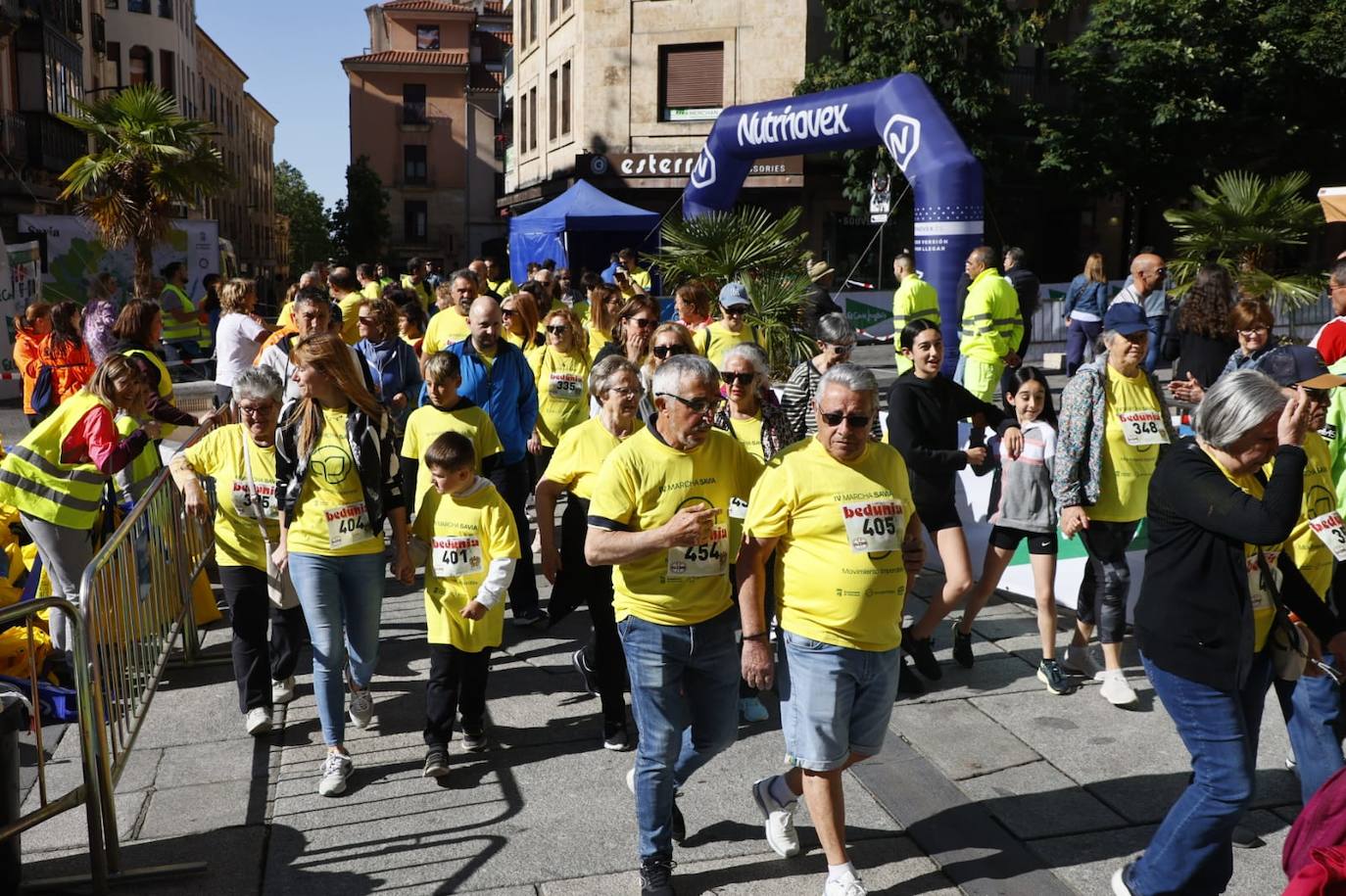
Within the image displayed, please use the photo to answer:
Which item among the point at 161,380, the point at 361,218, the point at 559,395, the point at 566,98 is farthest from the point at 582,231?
the point at 361,218

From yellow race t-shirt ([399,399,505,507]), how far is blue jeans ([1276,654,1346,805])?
368 centimetres

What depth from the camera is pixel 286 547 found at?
520 cm

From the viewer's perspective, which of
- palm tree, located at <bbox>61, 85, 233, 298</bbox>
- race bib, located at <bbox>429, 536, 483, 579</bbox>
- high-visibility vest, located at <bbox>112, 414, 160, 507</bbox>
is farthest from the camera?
palm tree, located at <bbox>61, 85, 233, 298</bbox>

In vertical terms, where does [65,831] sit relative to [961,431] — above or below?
below

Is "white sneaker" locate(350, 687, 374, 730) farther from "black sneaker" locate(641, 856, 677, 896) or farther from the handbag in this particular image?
"black sneaker" locate(641, 856, 677, 896)

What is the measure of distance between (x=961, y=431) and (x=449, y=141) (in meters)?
61.1

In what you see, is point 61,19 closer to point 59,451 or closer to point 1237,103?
point 1237,103

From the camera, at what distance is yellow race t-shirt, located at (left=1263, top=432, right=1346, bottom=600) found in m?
4.49

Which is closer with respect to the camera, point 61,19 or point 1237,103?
point 1237,103

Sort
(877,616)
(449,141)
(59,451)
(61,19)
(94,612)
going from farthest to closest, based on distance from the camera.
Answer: (449,141), (61,19), (59,451), (94,612), (877,616)

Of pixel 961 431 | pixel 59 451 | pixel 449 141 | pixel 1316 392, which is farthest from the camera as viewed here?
pixel 449 141

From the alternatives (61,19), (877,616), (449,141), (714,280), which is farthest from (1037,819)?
(449,141)

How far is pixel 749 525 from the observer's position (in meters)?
4.12

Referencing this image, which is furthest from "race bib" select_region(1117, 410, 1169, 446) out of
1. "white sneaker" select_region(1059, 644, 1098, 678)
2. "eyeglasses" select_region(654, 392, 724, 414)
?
"eyeglasses" select_region(654, 392, 724, 414)
